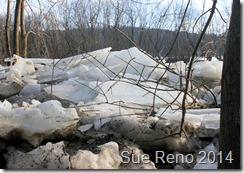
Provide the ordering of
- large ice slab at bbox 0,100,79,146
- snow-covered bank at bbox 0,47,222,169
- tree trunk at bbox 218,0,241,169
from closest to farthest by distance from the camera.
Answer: tree trunk at bbox 218,0,241,169 → snow-covered bank at bbox 0,47,222,169 → large ice slab at bbox 0,100,79,146

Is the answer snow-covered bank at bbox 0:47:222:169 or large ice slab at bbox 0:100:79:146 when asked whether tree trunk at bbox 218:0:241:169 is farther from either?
large ice slab at bbox 0:100:79:146

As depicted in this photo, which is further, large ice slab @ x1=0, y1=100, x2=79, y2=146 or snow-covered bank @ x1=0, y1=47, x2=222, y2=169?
large ice slab @ x1=0, y1=100, x2=79, y2=146

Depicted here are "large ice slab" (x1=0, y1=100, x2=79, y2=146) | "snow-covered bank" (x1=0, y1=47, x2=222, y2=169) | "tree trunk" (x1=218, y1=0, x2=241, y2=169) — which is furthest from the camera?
"large ice slab" (x1=0, y1=100, x2=79, y2=146)

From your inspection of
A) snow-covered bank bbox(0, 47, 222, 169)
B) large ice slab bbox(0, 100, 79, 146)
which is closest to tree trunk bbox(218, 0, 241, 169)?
snow-covered bank bbox(0, 47, 222, 169)

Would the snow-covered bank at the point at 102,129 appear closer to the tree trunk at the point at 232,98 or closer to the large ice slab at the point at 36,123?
the large ice slab at the point at 36,123

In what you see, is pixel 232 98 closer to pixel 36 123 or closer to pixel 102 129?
pixel 102 129

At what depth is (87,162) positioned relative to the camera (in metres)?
1.29

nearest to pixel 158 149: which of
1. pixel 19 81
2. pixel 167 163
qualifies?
pixel 167 163

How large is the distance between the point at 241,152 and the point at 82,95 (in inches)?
52.0

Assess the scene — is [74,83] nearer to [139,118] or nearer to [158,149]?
[139,118]

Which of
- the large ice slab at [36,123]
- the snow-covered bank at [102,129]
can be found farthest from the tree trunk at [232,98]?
the large ice slab at [36,123]

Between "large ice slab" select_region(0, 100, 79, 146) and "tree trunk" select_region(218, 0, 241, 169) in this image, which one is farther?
"large ice slab" select_region(0, 100, 79, 146)

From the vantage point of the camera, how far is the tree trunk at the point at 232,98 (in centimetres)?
119

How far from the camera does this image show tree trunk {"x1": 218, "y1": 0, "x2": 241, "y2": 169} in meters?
1.19
